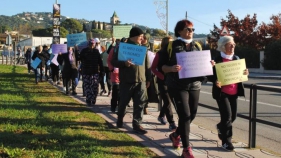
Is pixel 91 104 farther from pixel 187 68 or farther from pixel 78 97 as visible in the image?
pixel 187 68

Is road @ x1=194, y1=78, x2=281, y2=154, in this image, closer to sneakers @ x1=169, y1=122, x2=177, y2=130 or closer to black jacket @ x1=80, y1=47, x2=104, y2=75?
sneakers @ x1=169, y1=122, x2=177, y2=130

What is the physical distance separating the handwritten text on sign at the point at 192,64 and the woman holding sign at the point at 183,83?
9 centimetres

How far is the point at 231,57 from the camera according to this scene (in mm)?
5902

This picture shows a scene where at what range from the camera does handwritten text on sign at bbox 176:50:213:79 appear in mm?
5336

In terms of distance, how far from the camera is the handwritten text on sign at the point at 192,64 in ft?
17.5

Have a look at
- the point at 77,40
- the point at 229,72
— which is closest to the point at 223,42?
the point at 229,72

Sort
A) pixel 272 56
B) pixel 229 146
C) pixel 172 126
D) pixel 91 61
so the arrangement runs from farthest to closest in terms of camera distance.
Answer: pixel 272 56, pixel 91 61, pixel 172 126, pixel 229 146

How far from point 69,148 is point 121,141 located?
96 cm

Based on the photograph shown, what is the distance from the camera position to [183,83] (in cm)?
543

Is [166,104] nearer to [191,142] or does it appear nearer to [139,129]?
[139,129]

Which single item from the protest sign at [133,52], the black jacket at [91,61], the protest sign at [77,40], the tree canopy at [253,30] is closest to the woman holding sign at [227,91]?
the protest sign at [133,52]

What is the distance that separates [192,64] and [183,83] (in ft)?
0.93

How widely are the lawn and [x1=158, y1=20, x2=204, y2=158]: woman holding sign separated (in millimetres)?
601

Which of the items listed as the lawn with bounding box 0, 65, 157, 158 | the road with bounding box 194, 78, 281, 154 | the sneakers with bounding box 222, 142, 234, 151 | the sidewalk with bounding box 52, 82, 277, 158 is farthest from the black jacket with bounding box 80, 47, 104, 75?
the sneakers with bounding box 222, 142, 234, 151
